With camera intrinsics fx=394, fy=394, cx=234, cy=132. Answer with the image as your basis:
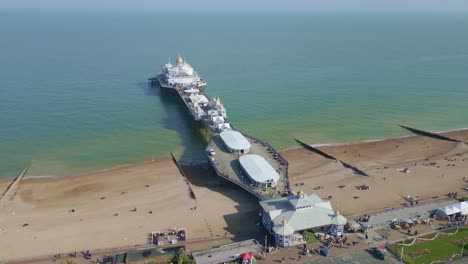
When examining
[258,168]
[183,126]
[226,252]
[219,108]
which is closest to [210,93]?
[183,126]

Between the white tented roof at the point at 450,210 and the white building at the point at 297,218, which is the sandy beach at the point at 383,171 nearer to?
the white tented roof at the point at 450,210

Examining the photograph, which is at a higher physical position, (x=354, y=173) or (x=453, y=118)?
(x=453, y=118)

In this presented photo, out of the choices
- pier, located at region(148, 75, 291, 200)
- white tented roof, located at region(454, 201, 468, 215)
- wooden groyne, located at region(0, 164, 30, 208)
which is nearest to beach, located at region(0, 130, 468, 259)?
wooden groyne, located at region(0, 164, 30, 208)

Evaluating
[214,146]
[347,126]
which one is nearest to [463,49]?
[347,126]

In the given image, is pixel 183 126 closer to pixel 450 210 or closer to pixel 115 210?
pixel 115 210

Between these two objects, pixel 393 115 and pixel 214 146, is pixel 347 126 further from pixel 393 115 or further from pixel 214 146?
pixel 214 146

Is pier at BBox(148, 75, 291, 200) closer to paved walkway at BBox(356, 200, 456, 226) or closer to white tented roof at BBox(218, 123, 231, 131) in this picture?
white tented roof at BBox(218, 123, 231, 131)
